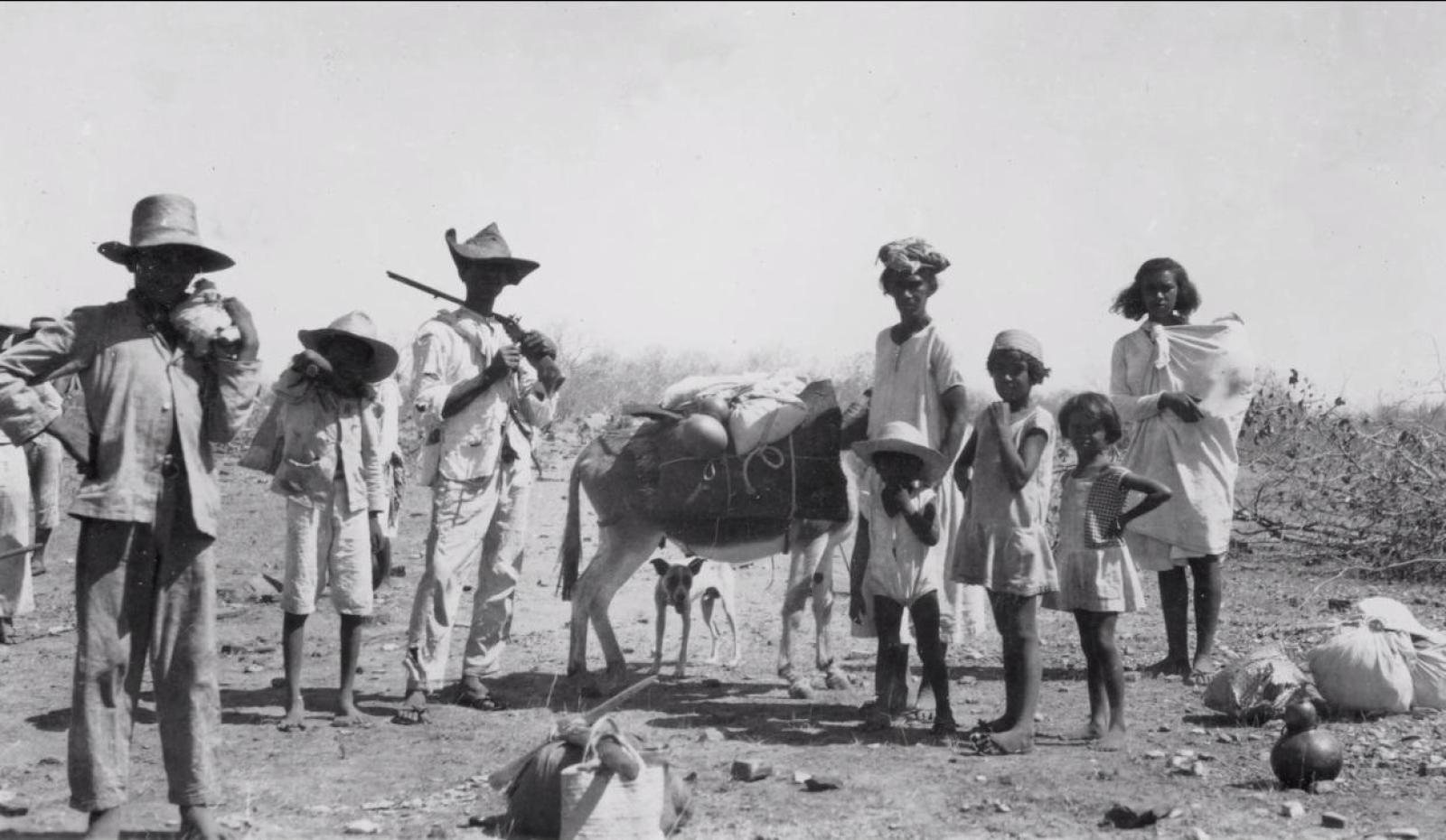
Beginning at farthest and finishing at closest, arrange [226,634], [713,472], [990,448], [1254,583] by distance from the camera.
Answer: [1254,583] → [226,634] → [713,472] → [990,448]

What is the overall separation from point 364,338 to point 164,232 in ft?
6.16

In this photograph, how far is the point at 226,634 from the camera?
8.95 meters

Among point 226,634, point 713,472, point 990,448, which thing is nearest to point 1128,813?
point 990,448

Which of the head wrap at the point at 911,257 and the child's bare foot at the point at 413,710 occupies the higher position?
the head wrap at the point at 911,257

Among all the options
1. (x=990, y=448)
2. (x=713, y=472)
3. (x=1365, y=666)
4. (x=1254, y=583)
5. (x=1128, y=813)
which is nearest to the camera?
(x=1128, y=813)

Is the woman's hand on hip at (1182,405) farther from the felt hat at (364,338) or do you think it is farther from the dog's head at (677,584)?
the felt hat at (364,338)

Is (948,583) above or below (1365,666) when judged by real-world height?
above

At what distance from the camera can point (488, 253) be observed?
6.64m

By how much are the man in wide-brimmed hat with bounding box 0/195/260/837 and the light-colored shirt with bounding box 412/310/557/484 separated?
203 centimetres

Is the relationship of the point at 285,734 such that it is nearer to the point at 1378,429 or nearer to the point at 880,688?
the point at 880,688

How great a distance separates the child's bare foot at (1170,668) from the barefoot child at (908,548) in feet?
6.23

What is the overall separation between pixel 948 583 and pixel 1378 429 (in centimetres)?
681

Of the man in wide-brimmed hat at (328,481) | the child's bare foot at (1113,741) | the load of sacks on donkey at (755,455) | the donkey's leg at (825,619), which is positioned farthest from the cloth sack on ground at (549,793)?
the donkey's leg at (825,619)

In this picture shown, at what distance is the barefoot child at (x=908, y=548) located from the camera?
18.9 ft
